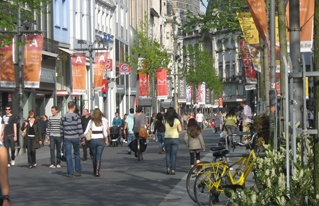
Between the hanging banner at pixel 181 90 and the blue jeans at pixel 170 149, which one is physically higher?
the hanging banner at pixel 181 90

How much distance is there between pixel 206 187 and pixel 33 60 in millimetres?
20127

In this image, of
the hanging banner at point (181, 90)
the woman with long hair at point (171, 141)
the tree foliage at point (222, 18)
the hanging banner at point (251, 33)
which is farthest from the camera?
the hanging banner at point (181, 90)

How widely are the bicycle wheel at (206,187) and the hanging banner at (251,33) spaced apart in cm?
1172

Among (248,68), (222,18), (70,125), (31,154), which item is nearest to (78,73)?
(248,68)

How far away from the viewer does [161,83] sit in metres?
51.9

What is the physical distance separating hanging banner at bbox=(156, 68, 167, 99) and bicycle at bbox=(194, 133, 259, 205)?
4126 cm

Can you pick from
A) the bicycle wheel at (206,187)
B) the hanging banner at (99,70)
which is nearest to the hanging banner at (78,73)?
the hanging banner at (99,70)

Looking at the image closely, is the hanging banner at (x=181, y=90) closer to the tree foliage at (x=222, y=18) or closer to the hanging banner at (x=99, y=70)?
the hanging banner at (x=99, y=70)

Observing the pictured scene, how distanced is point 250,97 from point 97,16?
2310 inches

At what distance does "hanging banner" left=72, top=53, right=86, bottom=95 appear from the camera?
120 feet

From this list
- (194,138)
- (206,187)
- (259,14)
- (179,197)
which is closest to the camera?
(206,187)

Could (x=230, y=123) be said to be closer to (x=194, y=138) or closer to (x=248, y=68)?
(x=248, y=68)

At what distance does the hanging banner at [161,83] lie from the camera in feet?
168

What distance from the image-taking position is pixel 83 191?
1241 centimetres
